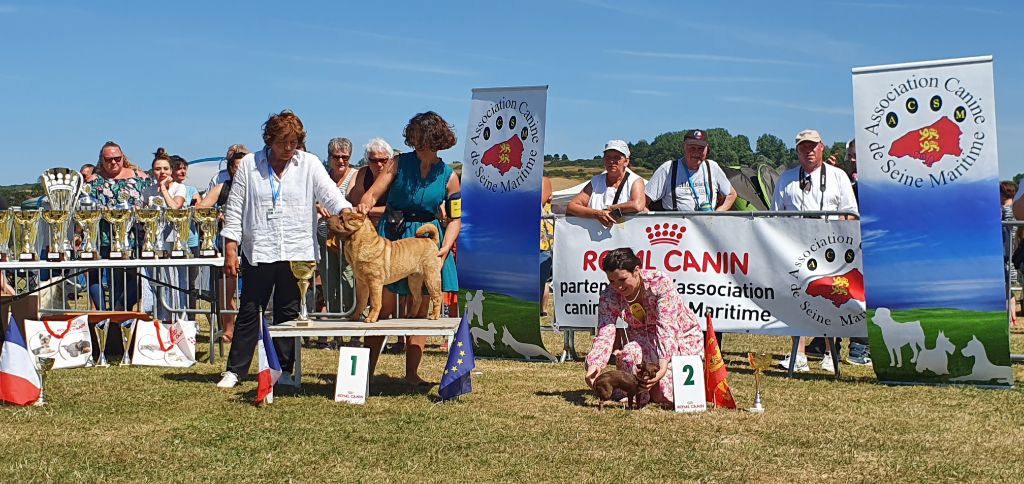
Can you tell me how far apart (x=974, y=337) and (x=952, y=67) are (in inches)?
72.4

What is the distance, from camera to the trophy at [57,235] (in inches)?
332

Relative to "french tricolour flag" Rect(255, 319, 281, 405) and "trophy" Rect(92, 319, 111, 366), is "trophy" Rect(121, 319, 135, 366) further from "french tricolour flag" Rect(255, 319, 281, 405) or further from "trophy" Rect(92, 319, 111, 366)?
"french tricolour flag" Rect(255, 319, 281, 405)

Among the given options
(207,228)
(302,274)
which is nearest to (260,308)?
(302,274)

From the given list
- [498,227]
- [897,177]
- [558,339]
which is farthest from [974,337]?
[558,339]

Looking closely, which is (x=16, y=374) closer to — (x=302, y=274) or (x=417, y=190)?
(x=302, y=274)

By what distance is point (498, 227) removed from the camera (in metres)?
9.49

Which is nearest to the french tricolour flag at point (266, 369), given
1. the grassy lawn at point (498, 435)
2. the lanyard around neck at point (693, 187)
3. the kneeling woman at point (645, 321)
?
the grassy lawn at point (498, 435)

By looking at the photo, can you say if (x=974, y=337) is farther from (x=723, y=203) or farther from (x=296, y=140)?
(x=296, y=140)

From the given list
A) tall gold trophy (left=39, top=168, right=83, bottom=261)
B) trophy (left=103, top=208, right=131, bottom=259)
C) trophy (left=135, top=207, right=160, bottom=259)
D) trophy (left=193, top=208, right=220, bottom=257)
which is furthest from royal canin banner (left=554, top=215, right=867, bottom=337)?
tall gold trophy (left=39, top=168, right=83, bottom=261)

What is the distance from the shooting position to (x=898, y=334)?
26.6ft

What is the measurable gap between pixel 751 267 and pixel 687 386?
2.29m

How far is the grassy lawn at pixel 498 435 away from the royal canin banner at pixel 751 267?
0.76m

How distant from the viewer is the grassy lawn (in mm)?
5316

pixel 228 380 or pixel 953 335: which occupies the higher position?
pixel 953 335
